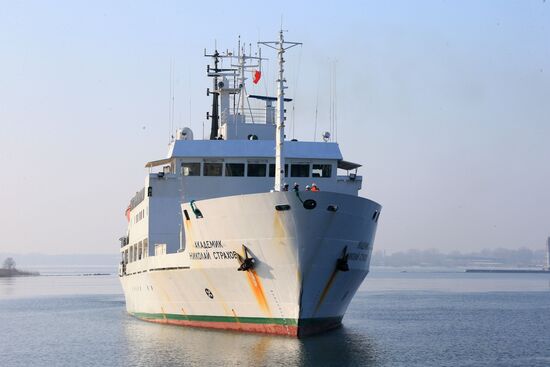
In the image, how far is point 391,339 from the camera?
3725 centimetres

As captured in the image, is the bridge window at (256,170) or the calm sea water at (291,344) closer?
the calm sea water at (291,344)

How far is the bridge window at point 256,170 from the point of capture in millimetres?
39188

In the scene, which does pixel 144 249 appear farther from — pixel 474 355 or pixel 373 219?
pixel 474 355

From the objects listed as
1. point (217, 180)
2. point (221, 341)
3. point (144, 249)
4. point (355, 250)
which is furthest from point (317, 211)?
point (144, 249)

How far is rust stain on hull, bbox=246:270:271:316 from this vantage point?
31695 millimetres

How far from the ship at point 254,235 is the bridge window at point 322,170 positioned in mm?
50

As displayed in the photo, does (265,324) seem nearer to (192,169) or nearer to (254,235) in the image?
(254,235)

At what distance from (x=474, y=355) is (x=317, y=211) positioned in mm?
8715

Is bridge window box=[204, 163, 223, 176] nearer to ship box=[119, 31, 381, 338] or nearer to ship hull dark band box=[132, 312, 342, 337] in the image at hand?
ship box=[119, 31, 381, 338]

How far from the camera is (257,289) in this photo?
31953 millimetres

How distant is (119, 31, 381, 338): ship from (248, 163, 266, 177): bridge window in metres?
0.05

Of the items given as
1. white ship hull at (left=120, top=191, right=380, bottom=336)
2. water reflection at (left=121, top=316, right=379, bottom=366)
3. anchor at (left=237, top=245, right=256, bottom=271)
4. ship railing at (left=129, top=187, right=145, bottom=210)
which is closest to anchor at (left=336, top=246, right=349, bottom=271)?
white ship hull at (left=120, top=191, right=380, bottom=336)

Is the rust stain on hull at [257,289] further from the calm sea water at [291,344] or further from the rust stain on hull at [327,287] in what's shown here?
the rust stain on hull at [327,287]

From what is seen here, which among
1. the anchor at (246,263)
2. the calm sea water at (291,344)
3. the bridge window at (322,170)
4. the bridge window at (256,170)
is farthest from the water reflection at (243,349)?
the bridge window at (256,170)
